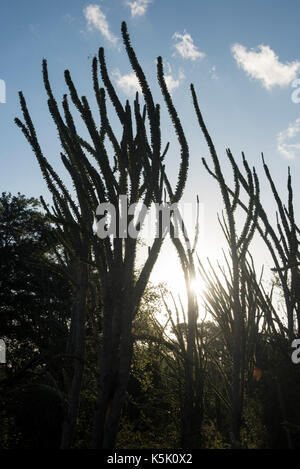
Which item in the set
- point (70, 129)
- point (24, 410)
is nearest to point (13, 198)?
point (24, 410)

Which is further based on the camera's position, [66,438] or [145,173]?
[66,438]

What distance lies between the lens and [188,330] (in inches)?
115

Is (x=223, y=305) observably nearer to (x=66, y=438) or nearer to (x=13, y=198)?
(x=66, y=438)

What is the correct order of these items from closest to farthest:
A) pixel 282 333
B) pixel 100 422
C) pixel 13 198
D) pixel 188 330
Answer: pixel 100 422 → pixel 188 330 → pixel 282 333 → pixel 13 198

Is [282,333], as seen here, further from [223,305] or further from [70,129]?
[70,129]

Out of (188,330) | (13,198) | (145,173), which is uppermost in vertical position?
(13,198)

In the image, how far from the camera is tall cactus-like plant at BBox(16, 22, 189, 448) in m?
1.68

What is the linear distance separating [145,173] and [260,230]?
155 cm

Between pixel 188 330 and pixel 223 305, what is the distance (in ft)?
1.37

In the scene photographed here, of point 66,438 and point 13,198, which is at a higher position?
point 13,198

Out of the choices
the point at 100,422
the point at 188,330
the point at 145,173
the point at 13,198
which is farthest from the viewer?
the point at 13,198

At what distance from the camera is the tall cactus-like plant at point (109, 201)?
168cm

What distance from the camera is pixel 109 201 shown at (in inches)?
75.5
